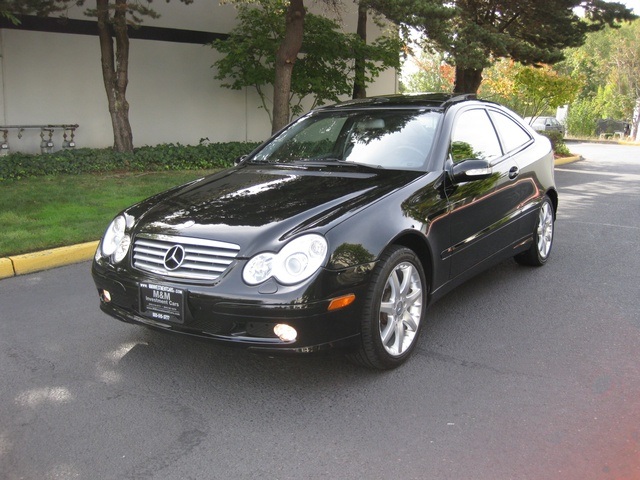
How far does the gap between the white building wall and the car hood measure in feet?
33.6

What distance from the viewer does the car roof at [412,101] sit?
4.90 meters

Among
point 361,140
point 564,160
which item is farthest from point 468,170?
point 564,160

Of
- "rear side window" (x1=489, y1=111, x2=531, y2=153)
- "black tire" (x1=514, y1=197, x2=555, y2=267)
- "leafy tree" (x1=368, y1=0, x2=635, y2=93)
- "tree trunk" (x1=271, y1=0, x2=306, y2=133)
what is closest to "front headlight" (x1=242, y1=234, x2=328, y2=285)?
"rear side window" (x1=489, y1=111, x2=531, y2=153)

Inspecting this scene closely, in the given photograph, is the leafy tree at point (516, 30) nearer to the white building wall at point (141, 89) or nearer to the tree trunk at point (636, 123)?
the white building wall at point (141, 89)

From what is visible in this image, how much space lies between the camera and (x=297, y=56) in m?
15.2

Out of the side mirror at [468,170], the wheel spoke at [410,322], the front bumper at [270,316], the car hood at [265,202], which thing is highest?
the side mirror at [468,170]

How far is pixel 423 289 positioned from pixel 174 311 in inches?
60.9

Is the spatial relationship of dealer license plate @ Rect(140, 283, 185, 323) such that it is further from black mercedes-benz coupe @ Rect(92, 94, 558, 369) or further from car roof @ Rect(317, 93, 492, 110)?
car roof @ Rect(317, 93, 492, 110)

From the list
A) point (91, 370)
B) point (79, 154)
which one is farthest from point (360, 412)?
point (79, 154)

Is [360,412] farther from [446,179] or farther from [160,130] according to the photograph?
[160,130]

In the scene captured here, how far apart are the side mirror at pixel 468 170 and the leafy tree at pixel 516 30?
939cm

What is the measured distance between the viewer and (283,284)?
10.9ft

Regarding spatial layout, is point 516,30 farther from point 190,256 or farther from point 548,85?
point 190,256

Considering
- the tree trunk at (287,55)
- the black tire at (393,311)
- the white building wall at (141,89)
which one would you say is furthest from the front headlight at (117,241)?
the white building wall at (141,89)
